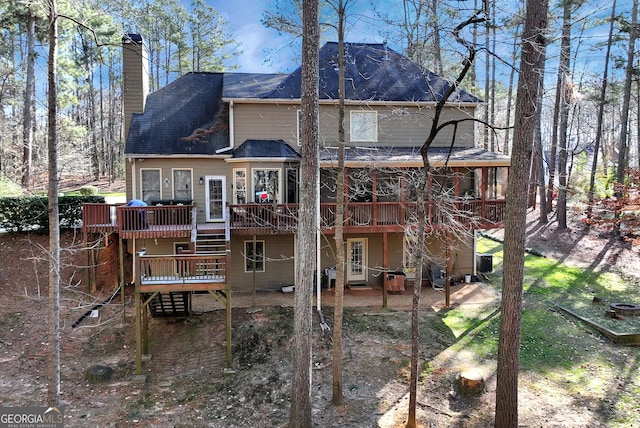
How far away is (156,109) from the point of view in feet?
56.8

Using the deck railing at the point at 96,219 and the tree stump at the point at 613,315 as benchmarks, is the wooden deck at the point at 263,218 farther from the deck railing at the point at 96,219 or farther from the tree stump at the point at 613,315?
the tree stump at the point at 613,315

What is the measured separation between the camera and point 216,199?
16.2 meters

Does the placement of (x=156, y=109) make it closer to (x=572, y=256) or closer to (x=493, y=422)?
(x=493, y=422)

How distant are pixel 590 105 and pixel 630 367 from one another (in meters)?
26.7

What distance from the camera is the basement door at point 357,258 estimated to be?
16781 millimetres

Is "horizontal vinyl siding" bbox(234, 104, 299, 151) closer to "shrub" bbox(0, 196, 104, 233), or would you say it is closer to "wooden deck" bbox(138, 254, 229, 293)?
"wooden deck" bbox(138, 254, 229, 293)

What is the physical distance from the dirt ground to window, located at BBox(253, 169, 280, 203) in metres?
3.61

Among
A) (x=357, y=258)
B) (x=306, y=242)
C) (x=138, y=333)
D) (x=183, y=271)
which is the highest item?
(x=306, y=242)

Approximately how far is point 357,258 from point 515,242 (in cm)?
934

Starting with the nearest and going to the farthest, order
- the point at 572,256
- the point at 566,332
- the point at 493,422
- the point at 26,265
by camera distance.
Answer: the point at 493,422, the point at 566,332, the point at 26,265, the point at 572,256

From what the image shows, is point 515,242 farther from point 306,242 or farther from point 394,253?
point 394,253

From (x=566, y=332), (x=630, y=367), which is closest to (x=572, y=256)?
(x=566, y=332)

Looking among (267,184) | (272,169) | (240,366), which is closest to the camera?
(240,366)

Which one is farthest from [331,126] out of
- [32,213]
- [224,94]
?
[32,213]
